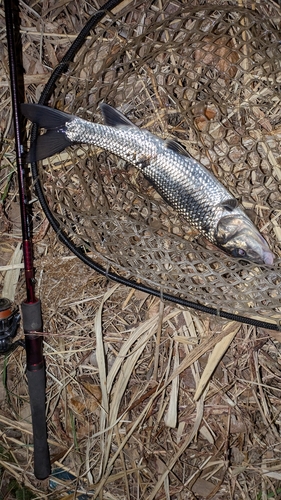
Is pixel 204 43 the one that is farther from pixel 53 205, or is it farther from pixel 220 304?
pixel 220 304

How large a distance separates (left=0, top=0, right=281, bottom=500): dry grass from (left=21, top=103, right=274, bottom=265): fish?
0.33 m

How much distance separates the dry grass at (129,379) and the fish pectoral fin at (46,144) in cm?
29

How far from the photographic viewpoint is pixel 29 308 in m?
1.75

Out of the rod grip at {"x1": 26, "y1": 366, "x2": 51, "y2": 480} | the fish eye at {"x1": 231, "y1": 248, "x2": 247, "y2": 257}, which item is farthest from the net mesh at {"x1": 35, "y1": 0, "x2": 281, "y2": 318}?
the rod grip at {"x1": 26, "y1": 366, "x2": 51, "y2": 480}

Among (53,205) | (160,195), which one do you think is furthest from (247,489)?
(53,205)

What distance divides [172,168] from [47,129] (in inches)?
18.5

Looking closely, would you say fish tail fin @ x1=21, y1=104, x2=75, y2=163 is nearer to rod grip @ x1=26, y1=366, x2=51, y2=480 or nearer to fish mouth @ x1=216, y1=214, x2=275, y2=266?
fish mouth @ x1=216, y1=214, x2=275, y2=266

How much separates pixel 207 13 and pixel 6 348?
1454mm

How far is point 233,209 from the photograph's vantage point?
1.65 m

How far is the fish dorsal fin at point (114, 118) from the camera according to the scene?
1.66 metres

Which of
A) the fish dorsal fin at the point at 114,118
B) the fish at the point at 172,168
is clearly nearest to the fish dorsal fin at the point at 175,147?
the fish at the point at 172,168

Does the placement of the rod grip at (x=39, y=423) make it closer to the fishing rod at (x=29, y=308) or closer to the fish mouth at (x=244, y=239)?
the fishing rod at (x=29, y=308)

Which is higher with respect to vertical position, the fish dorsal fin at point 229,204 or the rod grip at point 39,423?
the fish dorsal fin at point 229,204

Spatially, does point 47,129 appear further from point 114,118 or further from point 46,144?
point 114,118
